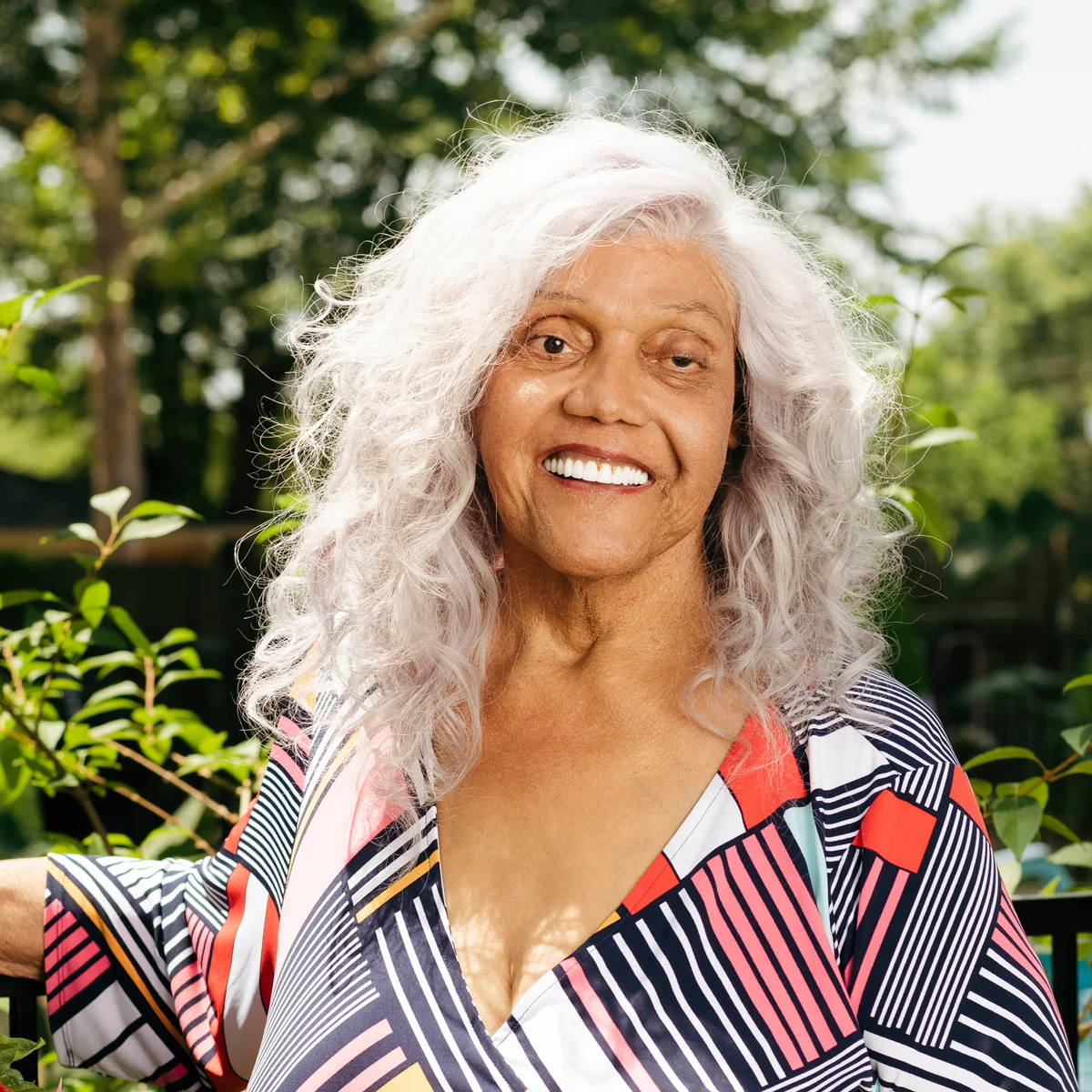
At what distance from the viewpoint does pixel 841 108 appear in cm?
1509

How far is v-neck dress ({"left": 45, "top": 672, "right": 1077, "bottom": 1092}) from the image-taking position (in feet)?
4.01

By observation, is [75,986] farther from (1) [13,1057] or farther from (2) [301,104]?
(2) [301,104]

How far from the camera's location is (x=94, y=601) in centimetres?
192

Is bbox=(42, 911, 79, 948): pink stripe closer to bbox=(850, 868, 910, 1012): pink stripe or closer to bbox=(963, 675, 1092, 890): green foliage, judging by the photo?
bbox=(850, 868, 910, 1012): pink stripe

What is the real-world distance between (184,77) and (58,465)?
80.5ft

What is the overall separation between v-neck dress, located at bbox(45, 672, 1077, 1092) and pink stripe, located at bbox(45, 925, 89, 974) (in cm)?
29

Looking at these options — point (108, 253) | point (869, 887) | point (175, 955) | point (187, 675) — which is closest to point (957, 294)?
point (869, 887)

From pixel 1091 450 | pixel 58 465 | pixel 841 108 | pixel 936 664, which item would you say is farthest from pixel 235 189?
pixel 1091 450

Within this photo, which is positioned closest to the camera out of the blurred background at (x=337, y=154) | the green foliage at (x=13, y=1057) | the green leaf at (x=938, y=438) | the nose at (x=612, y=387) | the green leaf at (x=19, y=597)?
the green foliage at (x=13, y=1057)

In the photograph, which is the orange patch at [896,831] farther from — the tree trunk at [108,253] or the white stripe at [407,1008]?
the tree trunk at [108,253]

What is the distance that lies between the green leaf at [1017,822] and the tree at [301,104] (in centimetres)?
935

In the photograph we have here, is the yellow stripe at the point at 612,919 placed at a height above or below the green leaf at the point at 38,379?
below

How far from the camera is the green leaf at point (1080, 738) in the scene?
5.25 feet

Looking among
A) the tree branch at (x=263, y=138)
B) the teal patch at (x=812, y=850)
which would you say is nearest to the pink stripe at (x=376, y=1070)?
the teal patch at (x=812, y=850)
